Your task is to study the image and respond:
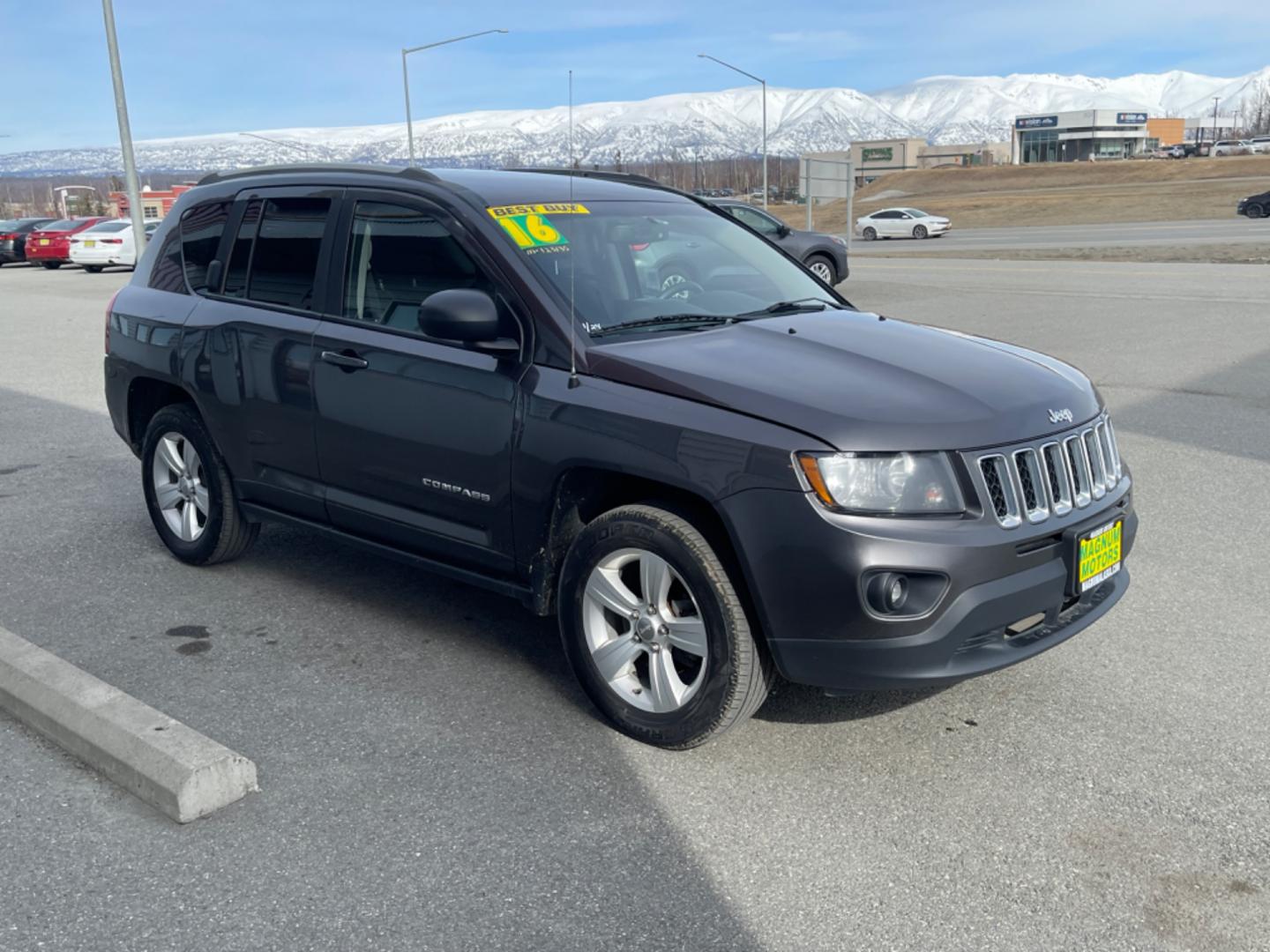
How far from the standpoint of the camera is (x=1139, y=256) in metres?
26.3

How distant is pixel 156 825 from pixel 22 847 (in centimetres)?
35

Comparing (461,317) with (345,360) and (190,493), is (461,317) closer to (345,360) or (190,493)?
(345,360)

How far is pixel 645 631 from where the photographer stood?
3877 millimetres

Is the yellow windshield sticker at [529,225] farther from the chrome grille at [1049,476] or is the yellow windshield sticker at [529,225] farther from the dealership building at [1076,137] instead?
the dealership building at [1076,137]

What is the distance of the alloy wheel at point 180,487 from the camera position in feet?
18.7

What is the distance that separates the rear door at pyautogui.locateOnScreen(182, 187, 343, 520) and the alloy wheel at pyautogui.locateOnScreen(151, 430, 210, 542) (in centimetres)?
40

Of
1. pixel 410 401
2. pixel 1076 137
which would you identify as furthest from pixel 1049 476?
pixel 1076 137

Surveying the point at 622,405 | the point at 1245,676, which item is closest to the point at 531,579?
the point at 622,405

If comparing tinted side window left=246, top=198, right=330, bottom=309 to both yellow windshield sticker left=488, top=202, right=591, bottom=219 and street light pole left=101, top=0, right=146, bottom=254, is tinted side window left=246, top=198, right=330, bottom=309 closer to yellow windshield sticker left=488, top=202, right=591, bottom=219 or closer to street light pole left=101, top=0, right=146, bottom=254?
yellow windshield sticker left=488, top=202, right=591, bottom=219

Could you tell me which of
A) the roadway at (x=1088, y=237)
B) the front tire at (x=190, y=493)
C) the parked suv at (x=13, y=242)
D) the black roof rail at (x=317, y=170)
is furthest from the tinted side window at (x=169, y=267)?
the parked suv at (x=13, y=242)

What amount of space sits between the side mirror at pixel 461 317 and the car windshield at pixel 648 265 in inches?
11.3

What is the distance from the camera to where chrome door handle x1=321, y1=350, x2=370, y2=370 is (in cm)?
462

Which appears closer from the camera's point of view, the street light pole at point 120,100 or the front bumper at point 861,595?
the front bumper at point 861,595

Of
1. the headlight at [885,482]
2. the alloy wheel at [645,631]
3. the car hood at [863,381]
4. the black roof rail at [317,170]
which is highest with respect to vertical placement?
the black roof rail at [317,170]
